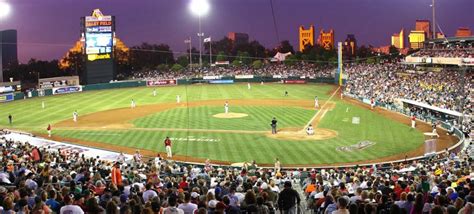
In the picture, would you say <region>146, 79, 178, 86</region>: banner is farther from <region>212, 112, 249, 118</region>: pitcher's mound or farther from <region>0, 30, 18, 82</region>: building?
<region>212, 112, 249, 118</region>: pitcher's mound

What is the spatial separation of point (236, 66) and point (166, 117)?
63.5m

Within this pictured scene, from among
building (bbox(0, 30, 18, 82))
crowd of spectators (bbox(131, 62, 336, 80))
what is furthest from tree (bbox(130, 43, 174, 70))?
building (bbox(0, 30, 18, 82))

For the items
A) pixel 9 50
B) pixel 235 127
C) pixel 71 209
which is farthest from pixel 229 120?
pixel 9 50

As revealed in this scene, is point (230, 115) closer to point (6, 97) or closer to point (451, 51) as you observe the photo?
point (451, 51)

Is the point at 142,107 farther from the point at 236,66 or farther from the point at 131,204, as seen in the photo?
the point at 236,66

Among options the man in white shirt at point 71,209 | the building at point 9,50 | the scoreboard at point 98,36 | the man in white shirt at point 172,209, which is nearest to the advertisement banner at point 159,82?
the scoreboard at point 98,36

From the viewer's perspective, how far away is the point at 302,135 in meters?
33.3

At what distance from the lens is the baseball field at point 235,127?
1124 inches

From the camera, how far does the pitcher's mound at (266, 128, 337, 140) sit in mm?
32466

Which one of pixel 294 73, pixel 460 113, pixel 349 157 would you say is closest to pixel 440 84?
pixel 460 113

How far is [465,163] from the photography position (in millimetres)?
19625

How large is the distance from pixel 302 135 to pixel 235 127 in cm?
622

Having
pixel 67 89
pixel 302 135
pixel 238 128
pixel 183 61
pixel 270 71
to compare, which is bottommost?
pixel 302 135

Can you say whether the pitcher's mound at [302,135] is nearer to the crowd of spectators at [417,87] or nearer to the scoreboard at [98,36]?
the crowd of spectators at [417,87]
